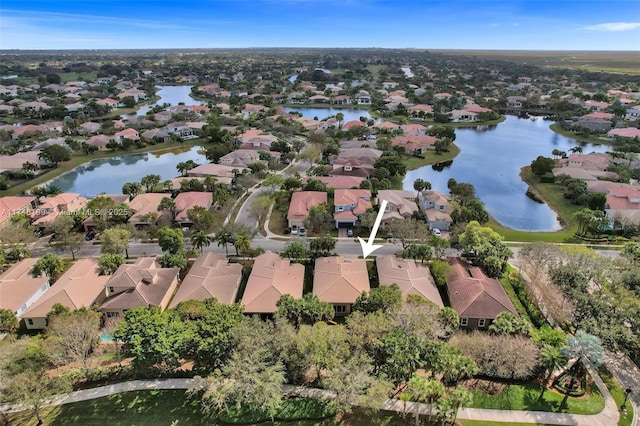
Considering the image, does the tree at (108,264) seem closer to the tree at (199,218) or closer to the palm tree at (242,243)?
the tree at (199,218)

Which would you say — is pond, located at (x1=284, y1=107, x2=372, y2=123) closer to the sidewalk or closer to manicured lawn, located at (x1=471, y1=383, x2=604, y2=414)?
manicured lawn, located at (x1=471, y1=383, x2=604, y2=414)

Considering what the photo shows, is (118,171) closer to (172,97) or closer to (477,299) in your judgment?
(477,299)

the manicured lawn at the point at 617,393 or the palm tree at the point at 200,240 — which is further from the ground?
the palm tree at the point at 200,240

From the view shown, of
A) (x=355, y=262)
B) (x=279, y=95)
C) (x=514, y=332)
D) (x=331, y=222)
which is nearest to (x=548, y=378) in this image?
(x=514, y=332)

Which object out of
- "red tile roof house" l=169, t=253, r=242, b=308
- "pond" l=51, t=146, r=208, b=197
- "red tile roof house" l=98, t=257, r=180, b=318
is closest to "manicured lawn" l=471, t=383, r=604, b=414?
"red tile roof house" l=169, t=253, r=242, b=308

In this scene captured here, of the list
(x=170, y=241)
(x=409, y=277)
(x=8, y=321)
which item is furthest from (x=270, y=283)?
(x=8, y=321)

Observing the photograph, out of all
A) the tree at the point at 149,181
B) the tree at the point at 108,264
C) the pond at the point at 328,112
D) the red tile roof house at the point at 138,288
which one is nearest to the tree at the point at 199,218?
the red tile roof house at the point at 138,288
